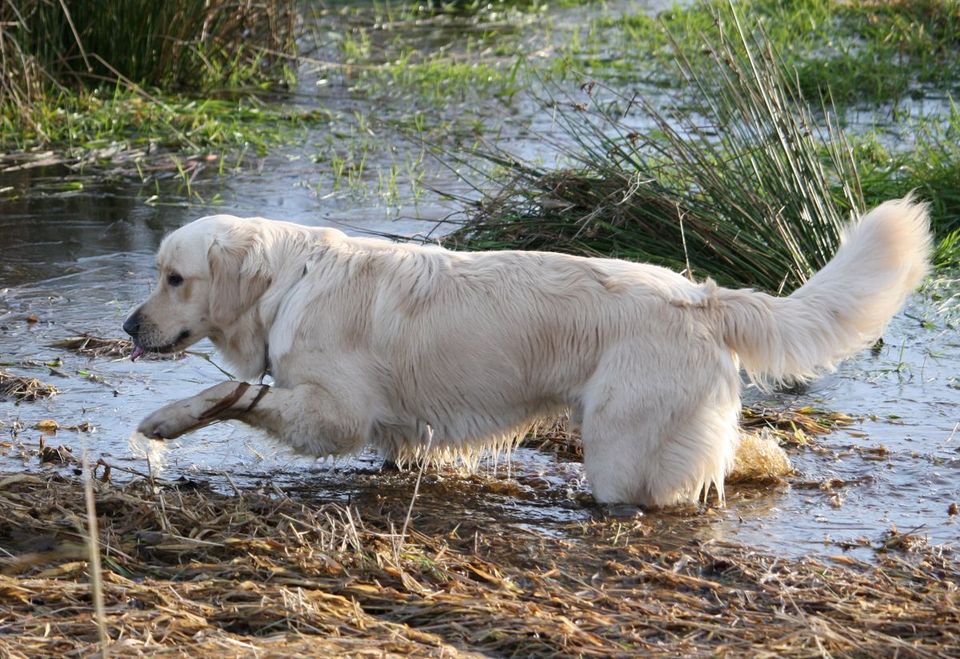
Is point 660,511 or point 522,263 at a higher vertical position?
point 522,263

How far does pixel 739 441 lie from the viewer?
5.38 m

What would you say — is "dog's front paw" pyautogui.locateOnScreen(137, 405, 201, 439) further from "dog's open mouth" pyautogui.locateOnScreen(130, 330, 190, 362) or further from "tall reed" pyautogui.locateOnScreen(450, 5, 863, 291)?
"tall reed" pyautogui.locateOnScreen(450, 5, 863, 291)

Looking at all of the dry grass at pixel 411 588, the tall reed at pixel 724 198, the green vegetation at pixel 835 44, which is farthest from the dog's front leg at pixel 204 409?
the green vegetation at pixel 835 44

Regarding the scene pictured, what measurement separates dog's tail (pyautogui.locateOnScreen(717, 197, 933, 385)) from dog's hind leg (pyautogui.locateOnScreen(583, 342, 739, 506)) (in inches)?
6.0

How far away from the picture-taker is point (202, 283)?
5402mm

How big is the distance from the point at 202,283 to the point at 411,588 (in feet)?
5.90

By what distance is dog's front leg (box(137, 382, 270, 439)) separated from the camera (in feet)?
16.6

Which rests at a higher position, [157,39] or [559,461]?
[157,39]

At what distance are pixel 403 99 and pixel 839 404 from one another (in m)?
6.92

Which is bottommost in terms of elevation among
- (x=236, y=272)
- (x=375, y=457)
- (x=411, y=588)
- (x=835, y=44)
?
(x=375, y=457)

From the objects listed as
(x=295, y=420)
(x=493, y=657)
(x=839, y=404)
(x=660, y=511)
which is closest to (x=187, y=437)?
(x=295, y=420)

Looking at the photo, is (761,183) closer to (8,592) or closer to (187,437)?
(187,437)

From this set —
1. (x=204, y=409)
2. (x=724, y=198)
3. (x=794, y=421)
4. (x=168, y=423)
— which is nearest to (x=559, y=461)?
(x=794, y=421)

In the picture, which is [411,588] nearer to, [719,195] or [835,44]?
[719,195]
